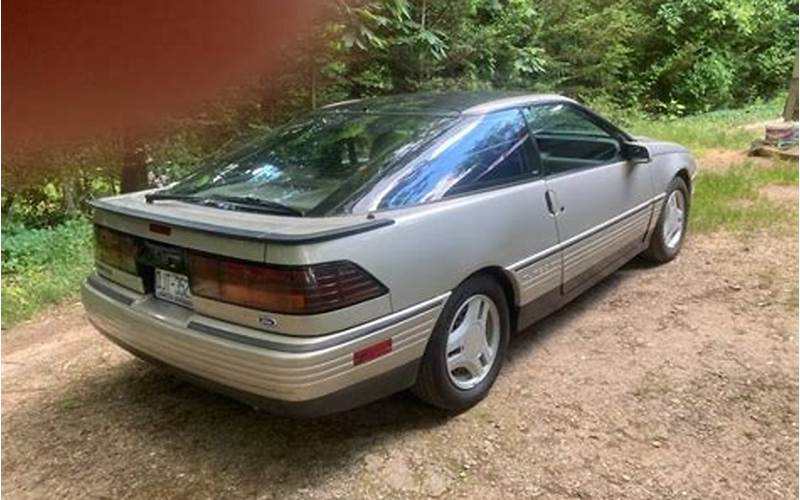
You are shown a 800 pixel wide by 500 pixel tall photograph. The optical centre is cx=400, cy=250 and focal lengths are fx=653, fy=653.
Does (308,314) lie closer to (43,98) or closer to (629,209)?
(629,209)

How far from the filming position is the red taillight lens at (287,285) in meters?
2.19

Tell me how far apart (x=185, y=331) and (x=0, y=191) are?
5.42 metres

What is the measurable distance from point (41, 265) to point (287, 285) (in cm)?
417

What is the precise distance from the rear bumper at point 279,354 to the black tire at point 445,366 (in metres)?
0.07

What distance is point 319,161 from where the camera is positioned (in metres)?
2.97

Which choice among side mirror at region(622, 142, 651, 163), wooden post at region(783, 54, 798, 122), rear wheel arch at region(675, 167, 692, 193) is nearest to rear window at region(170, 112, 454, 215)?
side mirror at region(622, 142, 651, 163)

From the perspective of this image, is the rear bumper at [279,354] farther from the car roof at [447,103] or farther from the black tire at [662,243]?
the black tire at [662,243]

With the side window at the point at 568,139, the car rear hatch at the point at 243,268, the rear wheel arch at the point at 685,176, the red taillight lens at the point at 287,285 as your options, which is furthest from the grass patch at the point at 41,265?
the rear wheel arch at the point at 685,176

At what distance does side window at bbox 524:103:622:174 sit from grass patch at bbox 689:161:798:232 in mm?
1760

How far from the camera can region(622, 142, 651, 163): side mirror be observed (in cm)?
397

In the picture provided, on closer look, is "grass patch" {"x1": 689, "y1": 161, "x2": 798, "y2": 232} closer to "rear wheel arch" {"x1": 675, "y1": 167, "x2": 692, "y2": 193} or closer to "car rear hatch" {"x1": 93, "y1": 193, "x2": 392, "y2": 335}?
"rear wheel arch" {"x1": 675, "y1": 167, "x2": 692, "y2": 193}

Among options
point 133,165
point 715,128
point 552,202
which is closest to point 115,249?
point 552,202

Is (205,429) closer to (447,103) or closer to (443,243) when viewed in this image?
(443,243)

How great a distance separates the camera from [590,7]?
13.8 metres
